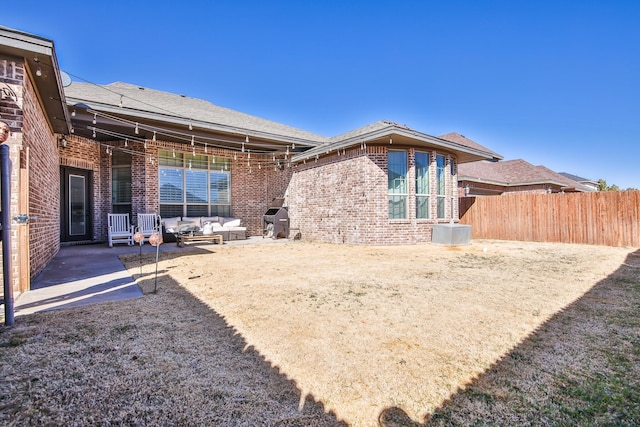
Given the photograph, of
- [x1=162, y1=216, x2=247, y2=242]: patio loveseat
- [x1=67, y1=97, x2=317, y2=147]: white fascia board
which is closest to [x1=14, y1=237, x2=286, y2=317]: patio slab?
[x1=162, y1=216, x2=247, y2=242]: patio loveseat

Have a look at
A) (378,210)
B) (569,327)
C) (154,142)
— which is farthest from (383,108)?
(569,327)

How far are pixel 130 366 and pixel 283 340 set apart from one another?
1.04 meters

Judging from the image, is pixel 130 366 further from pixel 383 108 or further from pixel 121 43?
pixel 383 108

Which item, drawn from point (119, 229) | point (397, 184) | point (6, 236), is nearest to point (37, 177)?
point (6, 236)

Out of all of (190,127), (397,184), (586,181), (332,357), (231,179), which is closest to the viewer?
(332,357)

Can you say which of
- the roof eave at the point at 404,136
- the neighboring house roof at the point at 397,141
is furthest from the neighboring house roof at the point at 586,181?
the neighboring house roof at the point at 397,141

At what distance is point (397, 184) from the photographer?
910 centimetres

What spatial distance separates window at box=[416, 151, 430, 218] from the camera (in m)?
9.37

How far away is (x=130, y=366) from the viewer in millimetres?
1965

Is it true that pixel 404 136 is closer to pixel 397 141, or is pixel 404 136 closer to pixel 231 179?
pixel 397 141

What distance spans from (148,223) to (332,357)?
29.9 ft

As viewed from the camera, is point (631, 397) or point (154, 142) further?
point (154, 142)

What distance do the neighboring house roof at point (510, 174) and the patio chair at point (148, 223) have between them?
13.6m

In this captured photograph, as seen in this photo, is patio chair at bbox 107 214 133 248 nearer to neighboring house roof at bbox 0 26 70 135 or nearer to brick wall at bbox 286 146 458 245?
neighboring house roof at bbox 0 26 70 135
